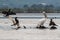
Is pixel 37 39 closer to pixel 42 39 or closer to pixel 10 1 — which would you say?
pixel 42 39

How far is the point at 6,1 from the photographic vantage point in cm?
7381

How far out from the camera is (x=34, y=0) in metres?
76.7

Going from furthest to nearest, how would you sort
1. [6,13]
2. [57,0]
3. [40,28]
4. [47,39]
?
[57,0] → [6,13] → [40,28] → [47,39]

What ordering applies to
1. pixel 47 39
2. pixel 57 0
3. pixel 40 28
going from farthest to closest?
pixel 57 0 < pixel 40 28 < pixel 47 39

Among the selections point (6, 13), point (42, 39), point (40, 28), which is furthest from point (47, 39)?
point (6, 13)

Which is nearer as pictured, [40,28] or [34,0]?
[40,28]

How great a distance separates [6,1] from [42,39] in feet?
207

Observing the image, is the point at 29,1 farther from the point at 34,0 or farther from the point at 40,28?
the point at 40,28

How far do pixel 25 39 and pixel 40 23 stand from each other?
3.94 m

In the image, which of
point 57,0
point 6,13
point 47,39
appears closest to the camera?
point 47,39

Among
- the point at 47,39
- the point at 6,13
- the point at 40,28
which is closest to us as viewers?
the point at 47,39

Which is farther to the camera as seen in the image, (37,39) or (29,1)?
(29,1)

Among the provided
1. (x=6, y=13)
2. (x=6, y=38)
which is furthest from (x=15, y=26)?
(x=6, y=38)

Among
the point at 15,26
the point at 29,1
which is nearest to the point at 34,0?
the point at 29,1
